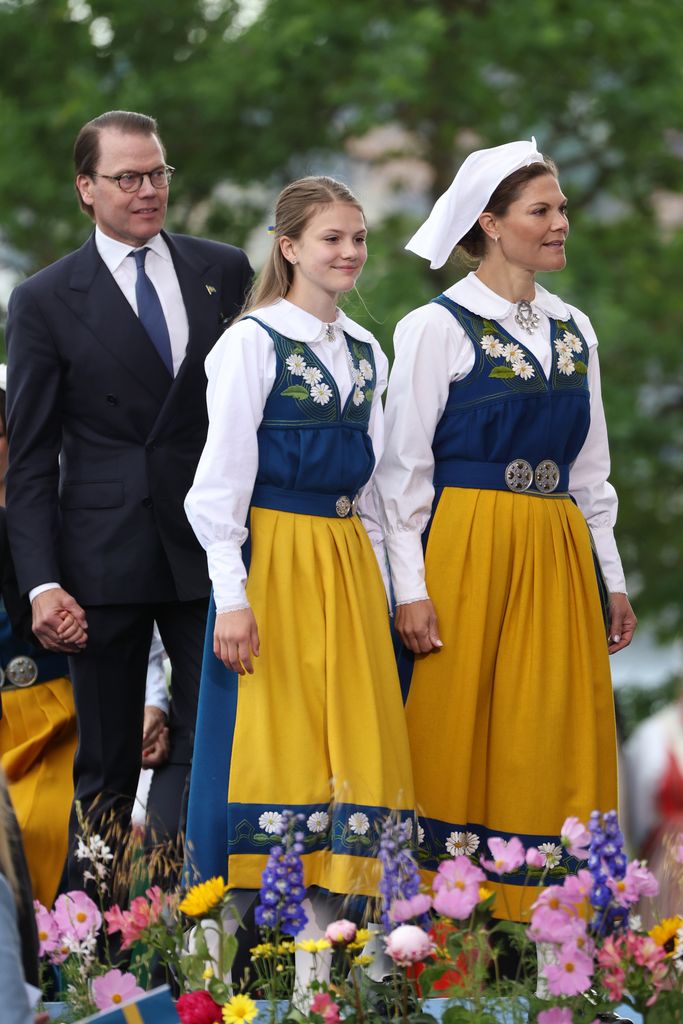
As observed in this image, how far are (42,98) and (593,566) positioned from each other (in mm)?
6770

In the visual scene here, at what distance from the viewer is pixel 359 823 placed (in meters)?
3.65

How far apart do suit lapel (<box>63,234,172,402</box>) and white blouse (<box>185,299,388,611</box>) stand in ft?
0.97

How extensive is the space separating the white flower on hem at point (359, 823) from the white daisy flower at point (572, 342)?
1194 millimetres

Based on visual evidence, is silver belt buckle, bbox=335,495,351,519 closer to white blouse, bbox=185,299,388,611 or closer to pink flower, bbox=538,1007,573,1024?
white blouse, bbox=185,299,388,611

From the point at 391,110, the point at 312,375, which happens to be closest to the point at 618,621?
the point at 312,375

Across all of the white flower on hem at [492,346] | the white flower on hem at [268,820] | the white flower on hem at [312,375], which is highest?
the white flower on hem at [492,346]

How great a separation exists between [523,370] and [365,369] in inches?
14.2

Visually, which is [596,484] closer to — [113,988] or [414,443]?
[414,443]

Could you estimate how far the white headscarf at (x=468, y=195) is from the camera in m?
4.12

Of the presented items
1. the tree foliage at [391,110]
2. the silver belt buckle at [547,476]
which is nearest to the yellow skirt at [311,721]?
the silver belt buckle at [547,476]

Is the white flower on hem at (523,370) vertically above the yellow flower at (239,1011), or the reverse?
the white flower on hem at (523,370)

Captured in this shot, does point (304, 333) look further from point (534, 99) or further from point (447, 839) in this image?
point (534, 99)

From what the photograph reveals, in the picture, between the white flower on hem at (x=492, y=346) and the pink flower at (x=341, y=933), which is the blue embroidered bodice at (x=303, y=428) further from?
the pink flower at (x=341, y=933)

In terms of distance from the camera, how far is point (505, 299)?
4.13 m
